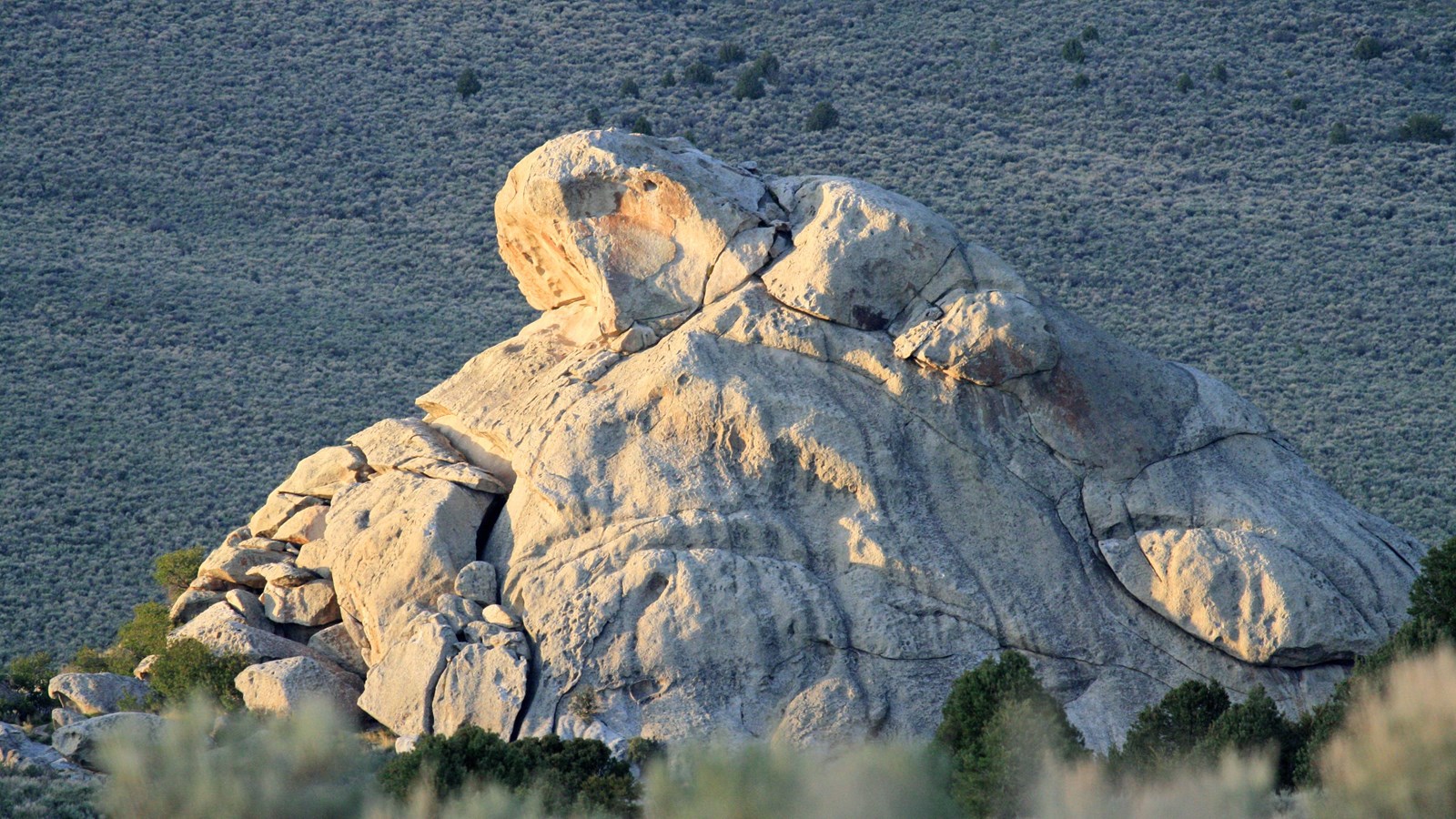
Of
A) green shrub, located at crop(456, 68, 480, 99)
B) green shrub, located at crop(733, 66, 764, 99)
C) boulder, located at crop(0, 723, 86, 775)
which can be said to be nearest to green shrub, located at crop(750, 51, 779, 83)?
green shrub, located at crop(733, 66, 764, 99)

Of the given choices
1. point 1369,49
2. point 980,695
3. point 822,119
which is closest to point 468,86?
point 822,119

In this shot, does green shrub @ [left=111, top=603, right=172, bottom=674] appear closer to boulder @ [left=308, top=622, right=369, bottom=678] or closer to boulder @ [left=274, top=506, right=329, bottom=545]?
boulder @ [left=274, top=506, right=329, bottom=545]

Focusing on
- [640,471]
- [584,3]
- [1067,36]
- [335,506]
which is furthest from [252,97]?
[640,471]

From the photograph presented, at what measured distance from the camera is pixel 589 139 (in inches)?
1101

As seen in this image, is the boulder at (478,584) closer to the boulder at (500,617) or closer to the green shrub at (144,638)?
the boulder at (500,617)

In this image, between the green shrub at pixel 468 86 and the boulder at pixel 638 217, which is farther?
the green shrub at pixel 468 86

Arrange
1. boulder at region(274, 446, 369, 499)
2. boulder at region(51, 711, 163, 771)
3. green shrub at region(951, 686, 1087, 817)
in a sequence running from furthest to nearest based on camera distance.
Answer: boulder at region(274, 446, 369, 499) < boulder at region(51, 711, 163, 771) < green shrub at region(951, 686, 1087, 817)

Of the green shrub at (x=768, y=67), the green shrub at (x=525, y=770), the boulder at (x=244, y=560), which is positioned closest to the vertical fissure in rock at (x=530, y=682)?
the green shrub at (x=525, y=770)

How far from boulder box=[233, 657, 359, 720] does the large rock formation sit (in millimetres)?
860

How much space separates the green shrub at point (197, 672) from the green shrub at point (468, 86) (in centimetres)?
4680

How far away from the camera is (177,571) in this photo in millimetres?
35438

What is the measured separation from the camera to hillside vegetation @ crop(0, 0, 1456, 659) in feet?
156

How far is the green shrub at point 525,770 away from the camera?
A: 19.1m

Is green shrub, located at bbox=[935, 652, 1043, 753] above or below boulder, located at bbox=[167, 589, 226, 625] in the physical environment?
above
